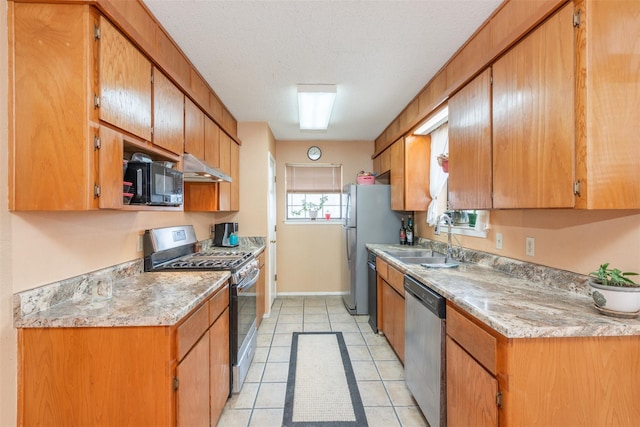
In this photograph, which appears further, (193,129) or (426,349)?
(193,129)

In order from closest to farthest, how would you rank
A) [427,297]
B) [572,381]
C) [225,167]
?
1. [572,381]
2. [427,297]
3. [225,167]

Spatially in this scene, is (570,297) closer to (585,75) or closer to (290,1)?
(585,75)

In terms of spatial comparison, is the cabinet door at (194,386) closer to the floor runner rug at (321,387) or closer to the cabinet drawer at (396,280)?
the floor runner rug at (321,387)

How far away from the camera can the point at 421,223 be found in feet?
11.7

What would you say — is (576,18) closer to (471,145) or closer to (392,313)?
(471,145)

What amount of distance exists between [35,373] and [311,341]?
228 centimetres

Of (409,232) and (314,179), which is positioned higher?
(314,179)

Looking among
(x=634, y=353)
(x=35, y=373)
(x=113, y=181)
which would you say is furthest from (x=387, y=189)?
(x=35, y=373)

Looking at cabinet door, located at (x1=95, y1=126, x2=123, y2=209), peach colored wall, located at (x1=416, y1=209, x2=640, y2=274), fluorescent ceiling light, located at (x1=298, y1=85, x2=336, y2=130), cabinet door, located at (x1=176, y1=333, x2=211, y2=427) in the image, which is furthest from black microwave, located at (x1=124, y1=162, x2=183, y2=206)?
peach colored wall, located at (x1=416, y1=209, x2=640, y2=274)

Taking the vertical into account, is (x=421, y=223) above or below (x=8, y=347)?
above

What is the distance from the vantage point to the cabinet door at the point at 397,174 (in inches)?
131

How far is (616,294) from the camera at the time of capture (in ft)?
3.68

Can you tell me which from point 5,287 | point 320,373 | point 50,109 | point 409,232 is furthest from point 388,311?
point 50,109

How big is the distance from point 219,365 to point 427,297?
4.59 feet
